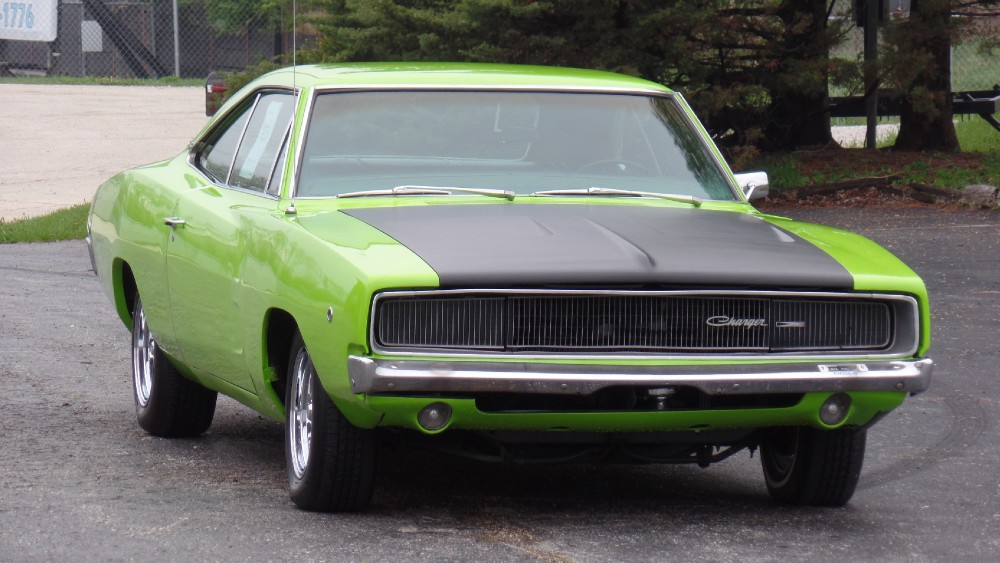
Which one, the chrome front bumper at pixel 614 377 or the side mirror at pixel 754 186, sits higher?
the side mirror at pixel 754 186

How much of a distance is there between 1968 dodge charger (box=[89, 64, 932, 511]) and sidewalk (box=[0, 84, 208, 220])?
10429 millimetres

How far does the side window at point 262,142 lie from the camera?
6074 mm

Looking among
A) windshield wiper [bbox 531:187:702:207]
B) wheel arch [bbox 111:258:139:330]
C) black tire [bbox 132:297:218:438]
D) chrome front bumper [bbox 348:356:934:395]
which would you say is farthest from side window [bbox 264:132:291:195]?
wheel arch [bbox 111:258:139:330]

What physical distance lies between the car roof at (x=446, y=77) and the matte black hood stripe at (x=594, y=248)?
0.78m

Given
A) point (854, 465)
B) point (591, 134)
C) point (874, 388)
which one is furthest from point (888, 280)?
point (591, 134)

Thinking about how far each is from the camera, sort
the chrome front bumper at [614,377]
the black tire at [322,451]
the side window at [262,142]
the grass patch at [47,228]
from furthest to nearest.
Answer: the grass patch at [47,228] → the side window at [262,142] → the black tire at [322,451] → the chrome front bumper at [614,377]

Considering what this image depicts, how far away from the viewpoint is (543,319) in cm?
486

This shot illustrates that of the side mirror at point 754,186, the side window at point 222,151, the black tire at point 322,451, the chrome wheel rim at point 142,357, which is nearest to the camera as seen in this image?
the black tire at point 322,451

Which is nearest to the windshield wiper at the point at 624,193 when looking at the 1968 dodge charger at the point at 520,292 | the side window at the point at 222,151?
the 1968 dodge charger at the point at 520,292

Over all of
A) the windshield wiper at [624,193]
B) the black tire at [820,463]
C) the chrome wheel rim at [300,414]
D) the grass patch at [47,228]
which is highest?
the windshield wiper at [624,193]

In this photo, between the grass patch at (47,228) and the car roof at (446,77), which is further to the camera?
the grass patch at (47,228)

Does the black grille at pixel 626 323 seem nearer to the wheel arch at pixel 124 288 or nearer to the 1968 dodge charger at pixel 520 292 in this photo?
the 1968 dodge charger at pixel 520 292

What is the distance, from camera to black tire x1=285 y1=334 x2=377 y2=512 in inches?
199

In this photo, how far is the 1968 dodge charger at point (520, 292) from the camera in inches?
189
